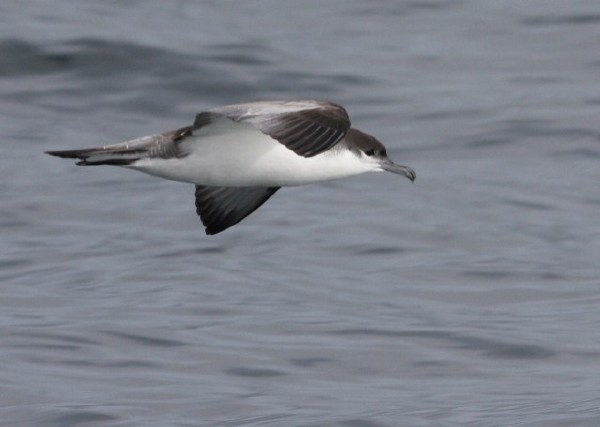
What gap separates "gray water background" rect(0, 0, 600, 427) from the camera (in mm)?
12156

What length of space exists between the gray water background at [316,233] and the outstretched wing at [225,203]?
1.24m

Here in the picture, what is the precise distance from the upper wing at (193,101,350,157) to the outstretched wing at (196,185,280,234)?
1.56 meters

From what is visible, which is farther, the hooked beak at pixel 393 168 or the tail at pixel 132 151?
the hooked beak at pixel 393 168

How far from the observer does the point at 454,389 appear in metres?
12.2

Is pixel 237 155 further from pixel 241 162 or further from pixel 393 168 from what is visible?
pixel 393 168

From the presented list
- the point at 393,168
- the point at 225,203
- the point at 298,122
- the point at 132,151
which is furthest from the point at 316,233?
the point at 298,122

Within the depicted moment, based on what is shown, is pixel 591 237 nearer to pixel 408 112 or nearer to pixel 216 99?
pixel 408 112

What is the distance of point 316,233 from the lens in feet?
52.7

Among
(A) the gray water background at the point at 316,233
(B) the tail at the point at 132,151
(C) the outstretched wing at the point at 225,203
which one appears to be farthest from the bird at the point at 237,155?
(A) the gray water background at the point at 316,233

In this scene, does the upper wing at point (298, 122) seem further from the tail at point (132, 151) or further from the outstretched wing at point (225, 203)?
the outstretched wing at point (225, 203)

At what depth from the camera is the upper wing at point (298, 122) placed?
904 cm

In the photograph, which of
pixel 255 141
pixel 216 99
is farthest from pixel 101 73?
pixel 255 141

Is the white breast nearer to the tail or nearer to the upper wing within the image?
the tail

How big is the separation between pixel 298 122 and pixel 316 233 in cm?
688
